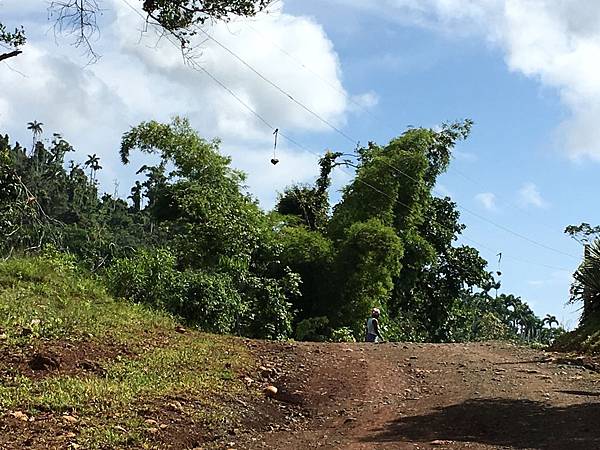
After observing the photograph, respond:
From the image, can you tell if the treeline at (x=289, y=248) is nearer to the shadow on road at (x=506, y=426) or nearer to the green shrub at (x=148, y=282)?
the green shrub at (x=148, y=282)

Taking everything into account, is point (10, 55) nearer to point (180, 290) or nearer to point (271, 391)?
point (271, 391)

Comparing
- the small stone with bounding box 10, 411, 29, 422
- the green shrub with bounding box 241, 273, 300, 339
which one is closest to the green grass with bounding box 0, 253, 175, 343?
the small stone with bounding box 10, 411, 29, 422

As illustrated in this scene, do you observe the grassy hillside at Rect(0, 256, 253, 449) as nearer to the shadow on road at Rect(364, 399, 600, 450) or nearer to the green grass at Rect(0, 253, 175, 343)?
the green grass at Rect(0, 253, 175, 343)

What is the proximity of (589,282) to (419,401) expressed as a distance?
6426 mm

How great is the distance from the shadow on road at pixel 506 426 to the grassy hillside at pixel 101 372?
1893 mm

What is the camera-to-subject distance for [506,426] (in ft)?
24.3

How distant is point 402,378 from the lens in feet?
35.1

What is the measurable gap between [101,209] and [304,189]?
105 ft

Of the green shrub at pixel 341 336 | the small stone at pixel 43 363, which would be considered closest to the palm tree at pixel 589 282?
the green shrub at pixel 341 336

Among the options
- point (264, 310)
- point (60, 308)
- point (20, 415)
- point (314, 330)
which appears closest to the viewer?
point (20, 415)

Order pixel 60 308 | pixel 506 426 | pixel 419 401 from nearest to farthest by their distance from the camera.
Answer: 1. pixel 506 426
2. pixel 419 401
3. pixel 60 308

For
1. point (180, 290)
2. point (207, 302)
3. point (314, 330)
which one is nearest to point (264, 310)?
point (314, 330)

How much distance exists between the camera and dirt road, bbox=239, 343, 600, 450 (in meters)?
7.06

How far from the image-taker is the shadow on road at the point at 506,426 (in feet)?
22.1
